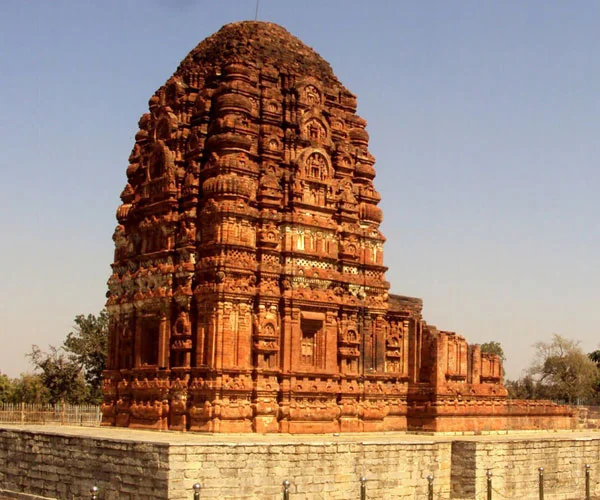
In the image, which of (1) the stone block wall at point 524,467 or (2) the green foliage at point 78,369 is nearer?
(1) the stone block wall at point 524,467

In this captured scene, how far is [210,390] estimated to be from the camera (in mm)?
24766

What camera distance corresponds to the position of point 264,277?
26.3 m

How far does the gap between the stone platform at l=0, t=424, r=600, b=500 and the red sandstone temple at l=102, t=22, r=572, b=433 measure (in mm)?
1320

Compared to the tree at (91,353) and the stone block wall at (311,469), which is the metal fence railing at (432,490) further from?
the tree at (91,353)

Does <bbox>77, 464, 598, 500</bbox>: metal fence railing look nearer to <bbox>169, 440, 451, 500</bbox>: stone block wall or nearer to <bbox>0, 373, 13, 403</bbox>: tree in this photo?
<bbox>169, 440, 451, 500</bbox>: stone block wall

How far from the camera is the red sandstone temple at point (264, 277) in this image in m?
25.7

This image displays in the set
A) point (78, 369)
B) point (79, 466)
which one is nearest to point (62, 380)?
point (78, 369)

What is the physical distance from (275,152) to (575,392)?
3975cm

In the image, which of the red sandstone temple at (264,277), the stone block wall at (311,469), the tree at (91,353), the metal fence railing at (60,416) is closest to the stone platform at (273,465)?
the stone block wall at (311,469)

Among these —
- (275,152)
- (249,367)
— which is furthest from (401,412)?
(275,152)

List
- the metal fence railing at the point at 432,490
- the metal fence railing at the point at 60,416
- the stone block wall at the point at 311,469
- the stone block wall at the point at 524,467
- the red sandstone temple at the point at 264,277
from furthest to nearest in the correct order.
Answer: the metal fence railing at the point at 60,416
the red sandstone temple at the point at 264,277
the stone block wall at the point at 524,467
the stone block wall at the point at 311,469
the metal fence railing at the point at 432,490

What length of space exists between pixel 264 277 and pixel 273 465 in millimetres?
7036

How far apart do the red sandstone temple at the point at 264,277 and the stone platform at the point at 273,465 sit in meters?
1.32

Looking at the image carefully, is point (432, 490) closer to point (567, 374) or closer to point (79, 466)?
point (79, 466)
